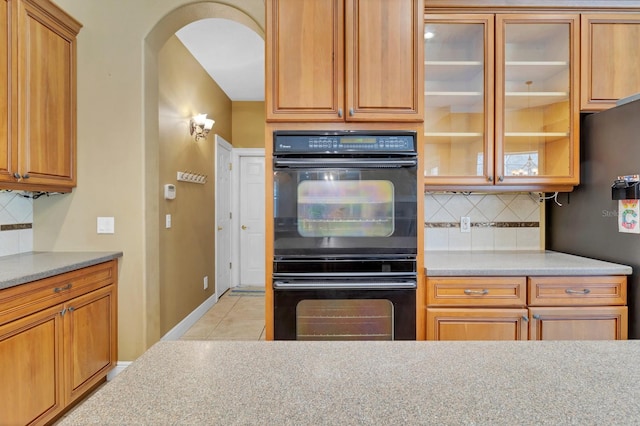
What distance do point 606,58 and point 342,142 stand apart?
1825 mm

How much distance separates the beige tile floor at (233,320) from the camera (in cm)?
335

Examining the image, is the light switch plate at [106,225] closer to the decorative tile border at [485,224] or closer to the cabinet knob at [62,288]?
the cabinet knob at [62,288]

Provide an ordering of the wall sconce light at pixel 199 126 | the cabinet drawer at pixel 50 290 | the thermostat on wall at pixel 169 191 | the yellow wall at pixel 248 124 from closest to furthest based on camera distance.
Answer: the cabinet drawer at pixel 50 290 → the thermostat on wall at pixel 169 191 → the wall sconce light at pixel 199 126 → the yellow wall at pixel 248 124

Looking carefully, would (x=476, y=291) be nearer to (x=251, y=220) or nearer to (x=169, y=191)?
(x=169, y=191)

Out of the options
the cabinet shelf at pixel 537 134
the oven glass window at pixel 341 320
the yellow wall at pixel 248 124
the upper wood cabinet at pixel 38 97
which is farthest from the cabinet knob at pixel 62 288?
the yellow wall at pixel 248 124

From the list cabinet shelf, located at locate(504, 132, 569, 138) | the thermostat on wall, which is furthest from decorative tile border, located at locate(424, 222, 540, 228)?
the thermostat on wall

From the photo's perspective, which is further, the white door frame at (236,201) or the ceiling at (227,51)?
the white door frame at (236,201)

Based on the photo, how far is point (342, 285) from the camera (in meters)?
1.97

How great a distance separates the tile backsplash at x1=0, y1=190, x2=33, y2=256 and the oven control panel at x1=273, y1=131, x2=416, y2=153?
1.75m

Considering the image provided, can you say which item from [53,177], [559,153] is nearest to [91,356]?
[53,177]

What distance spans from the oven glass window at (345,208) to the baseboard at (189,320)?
191cm

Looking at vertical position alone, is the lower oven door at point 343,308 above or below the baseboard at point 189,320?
above

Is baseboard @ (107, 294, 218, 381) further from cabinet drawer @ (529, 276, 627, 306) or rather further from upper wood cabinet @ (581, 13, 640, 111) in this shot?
upper wood cabinet @ (581, 13, 640, 111)

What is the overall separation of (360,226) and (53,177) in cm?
191
